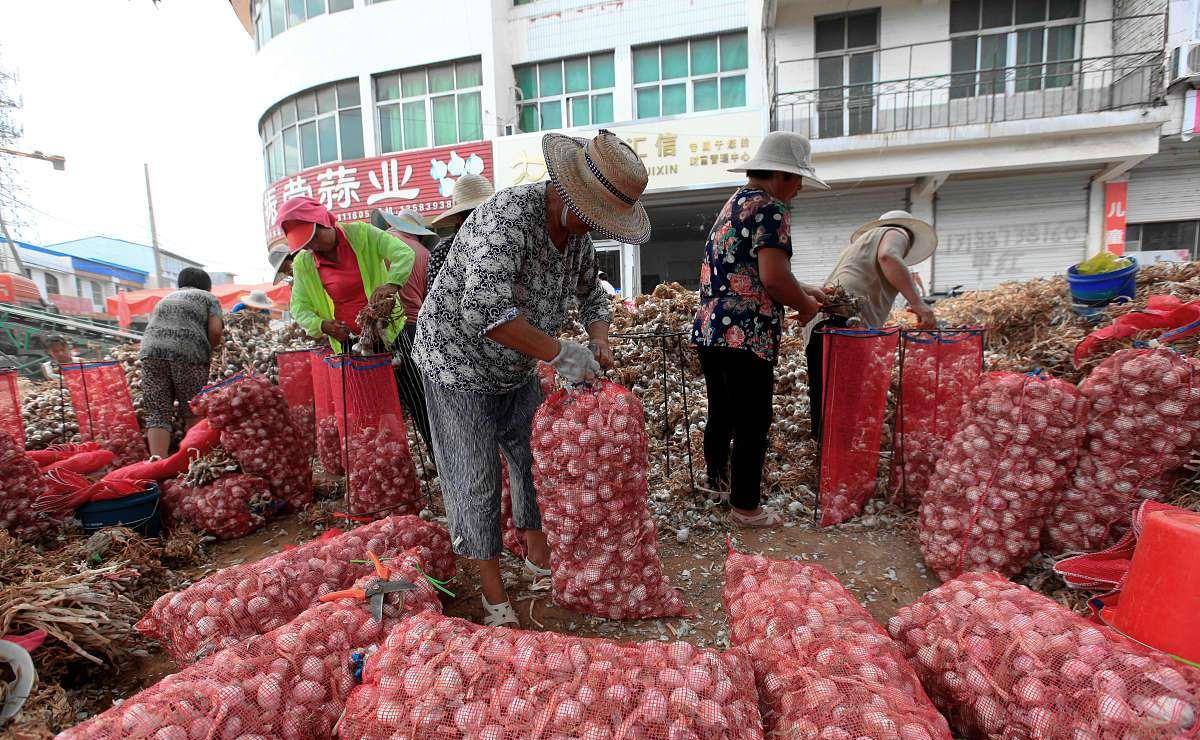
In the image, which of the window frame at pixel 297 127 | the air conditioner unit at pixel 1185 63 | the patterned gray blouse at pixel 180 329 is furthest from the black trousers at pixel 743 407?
the window frame at pixel 297 127

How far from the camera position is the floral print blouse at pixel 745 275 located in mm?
2686

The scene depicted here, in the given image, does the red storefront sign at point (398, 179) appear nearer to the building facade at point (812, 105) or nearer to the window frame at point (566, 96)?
the building facade at point (812, 105)

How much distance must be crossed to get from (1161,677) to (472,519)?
6.61 feet

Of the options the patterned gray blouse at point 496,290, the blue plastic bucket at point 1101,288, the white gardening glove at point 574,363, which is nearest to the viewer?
the patterned gray blouse at point 496,290

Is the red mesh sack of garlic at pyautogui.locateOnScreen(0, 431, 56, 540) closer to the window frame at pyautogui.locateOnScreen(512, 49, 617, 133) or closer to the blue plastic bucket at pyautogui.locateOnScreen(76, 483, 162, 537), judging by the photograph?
the blue plastic bucket at pyautogui.locateOnScreen(76, 483, 162, 537)

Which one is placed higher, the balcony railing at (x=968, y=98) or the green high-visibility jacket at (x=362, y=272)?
the balcony railing at (x=968, y=98)

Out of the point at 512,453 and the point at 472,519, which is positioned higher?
the point at 512,453

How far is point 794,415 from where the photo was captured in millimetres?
4043

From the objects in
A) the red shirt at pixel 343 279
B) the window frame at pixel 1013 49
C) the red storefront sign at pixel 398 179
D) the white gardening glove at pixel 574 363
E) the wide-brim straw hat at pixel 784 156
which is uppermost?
the window frame at pixel 1013 49

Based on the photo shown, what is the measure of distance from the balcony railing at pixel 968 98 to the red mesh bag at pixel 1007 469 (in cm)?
1016

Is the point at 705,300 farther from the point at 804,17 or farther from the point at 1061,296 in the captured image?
the point at 804,17

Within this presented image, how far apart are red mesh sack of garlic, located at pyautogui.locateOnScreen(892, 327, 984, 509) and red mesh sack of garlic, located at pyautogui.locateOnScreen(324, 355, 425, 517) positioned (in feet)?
9.30

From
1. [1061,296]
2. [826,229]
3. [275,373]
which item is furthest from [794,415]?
[826,229]

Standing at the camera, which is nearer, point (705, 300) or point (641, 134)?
point (705, 300)
